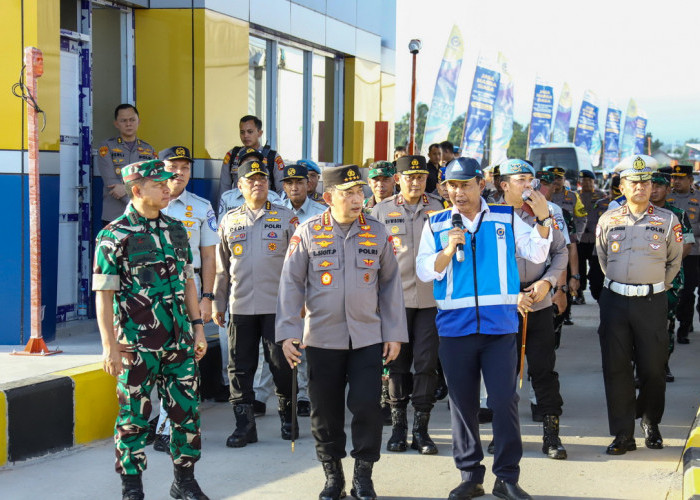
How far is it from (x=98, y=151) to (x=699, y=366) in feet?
21.6

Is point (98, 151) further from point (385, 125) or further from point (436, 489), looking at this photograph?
point (385, 125)

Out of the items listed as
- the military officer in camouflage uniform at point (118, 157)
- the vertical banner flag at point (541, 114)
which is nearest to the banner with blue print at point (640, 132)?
the vertical banner flag at point (541, 114)

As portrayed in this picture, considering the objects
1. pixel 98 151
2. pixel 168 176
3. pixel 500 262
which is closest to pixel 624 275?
pixel 500 262

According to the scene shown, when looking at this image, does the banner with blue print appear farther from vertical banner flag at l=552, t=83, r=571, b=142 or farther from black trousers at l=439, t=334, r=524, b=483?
black trousers at l=439, t=334, r=524, b=483

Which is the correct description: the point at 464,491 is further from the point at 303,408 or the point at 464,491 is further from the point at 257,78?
the point at 257,78

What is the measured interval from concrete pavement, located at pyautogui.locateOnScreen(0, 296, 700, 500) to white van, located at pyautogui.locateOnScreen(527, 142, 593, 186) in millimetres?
25905

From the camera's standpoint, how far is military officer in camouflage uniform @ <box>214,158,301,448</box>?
6.86m

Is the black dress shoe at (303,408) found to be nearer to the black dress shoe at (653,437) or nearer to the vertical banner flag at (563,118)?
the black dress shoe at (653,437)

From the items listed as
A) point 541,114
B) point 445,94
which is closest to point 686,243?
point 445,94

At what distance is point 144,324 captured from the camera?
5207 millimetres

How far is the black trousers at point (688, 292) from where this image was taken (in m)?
11.3

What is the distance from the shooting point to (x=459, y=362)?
555 cm

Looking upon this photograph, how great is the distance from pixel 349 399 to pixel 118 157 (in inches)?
168

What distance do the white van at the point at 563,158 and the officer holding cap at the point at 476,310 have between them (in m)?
27.9
